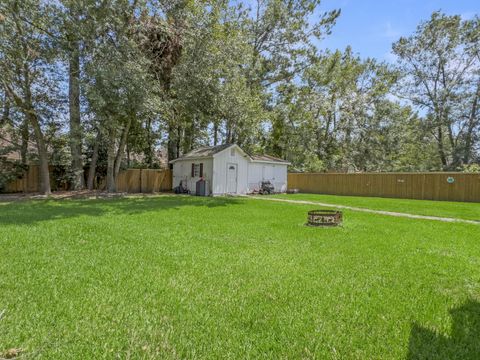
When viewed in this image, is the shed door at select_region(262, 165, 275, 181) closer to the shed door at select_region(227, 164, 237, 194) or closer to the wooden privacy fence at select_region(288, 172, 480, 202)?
the shed door at select_region(227, 164, 237, 194)

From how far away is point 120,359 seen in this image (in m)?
2.11

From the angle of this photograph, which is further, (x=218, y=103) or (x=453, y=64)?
(x=453, y=64)

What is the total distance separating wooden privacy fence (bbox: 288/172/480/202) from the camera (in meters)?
15.7

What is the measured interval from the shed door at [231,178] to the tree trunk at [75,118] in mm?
7910

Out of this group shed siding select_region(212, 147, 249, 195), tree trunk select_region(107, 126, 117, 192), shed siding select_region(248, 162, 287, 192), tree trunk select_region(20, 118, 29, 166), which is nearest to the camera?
tree trunk select_region(20, 118, 29, 166)

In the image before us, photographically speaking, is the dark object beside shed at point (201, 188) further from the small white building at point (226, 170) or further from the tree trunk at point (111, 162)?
the tree trunk at point (111, 162)

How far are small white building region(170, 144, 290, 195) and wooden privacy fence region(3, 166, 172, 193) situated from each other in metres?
0.72

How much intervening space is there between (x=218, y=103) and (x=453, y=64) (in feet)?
69.9

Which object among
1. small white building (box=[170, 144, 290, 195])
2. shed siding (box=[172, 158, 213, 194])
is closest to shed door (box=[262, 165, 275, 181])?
small white building (box=[170, 144, 290, 195])

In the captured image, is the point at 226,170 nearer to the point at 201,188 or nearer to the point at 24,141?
the point at 201,188

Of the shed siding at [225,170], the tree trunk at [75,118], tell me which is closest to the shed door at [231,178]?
the shed siding at [225,170]

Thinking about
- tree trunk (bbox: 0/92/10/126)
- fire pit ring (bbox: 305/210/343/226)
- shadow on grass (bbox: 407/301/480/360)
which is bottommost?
shadow on grass (bbox: 407/301/480/360)

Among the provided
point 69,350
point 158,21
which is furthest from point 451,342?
point 158,21

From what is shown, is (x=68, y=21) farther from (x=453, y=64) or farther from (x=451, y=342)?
(x=453, y=64)
